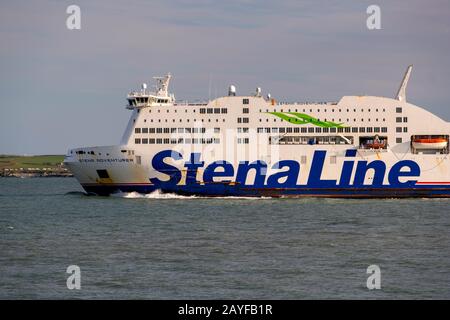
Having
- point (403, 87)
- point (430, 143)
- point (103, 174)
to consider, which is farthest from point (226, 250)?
point (403, 87)

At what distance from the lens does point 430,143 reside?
41438 millimetres

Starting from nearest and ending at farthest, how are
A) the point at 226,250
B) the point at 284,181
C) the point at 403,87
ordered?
1. the point at 226,250
2. the point at 284,181
3. the point at 403,87

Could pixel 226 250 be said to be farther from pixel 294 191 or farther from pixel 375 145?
pixel 375 145

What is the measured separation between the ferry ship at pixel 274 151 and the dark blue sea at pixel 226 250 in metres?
2.89

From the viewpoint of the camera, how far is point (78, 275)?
1889 centimetres

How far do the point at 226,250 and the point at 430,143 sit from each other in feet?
69.3

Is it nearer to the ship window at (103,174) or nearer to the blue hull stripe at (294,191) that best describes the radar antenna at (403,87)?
the blue hull stripe at (294,191)

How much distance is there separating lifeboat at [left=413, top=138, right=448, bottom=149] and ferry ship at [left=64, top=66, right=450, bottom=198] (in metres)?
0.05

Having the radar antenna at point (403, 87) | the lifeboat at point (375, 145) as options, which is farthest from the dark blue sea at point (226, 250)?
the radar antenna at point (403, 87)

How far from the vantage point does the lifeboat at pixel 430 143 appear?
41.4m

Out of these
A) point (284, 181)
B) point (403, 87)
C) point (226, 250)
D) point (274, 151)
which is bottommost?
point (226, 250)

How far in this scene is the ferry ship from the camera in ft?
133

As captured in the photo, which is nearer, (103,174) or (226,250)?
(226,250)

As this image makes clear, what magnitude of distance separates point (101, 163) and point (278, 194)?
908 cm
